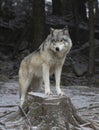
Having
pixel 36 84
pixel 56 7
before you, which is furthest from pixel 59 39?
pixel 56 7

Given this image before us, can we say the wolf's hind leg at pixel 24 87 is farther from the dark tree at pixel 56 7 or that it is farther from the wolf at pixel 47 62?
the dark tree at pixel 56 7

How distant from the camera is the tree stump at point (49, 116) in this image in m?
7.12

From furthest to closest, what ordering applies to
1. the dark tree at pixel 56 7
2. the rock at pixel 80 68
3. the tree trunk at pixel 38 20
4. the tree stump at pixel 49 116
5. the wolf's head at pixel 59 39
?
the dark tree at pixel 56 7 → the rock at pixel 80 68 → the tree trunk at pixel 38 20 → the wolf's head at pixel 59 39 → the tree stump at pixel 49 116

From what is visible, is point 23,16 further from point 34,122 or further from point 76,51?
point 34,122

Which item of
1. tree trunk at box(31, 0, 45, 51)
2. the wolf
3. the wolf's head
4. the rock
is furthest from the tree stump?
the rock

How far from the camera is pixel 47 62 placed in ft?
27.2

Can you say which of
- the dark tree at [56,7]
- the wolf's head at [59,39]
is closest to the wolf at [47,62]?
the wolf's head at [59,39]

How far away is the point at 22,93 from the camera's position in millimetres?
9172

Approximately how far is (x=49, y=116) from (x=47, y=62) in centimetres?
150

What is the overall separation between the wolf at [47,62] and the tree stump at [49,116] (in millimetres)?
712

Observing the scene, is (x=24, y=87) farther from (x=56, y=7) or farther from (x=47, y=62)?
(x=56, y=7)

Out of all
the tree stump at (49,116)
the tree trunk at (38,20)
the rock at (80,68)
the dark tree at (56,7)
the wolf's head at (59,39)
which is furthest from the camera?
the dark tree at (56,7)

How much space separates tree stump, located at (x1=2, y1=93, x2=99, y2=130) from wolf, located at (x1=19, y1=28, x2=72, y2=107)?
712mm

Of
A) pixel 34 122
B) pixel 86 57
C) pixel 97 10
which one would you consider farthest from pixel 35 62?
pixel 97 10
